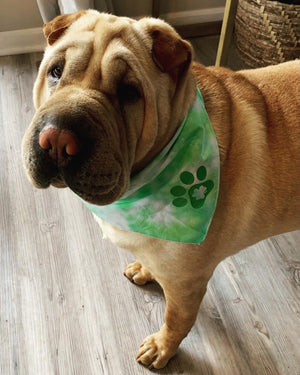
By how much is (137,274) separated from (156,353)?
0.28m

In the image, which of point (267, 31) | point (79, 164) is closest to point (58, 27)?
point (79, 164)

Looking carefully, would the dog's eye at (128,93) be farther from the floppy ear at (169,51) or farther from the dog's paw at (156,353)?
the dog's paw at (156,353)

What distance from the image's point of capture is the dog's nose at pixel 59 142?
28.9 inches

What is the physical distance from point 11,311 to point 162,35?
1.04 m

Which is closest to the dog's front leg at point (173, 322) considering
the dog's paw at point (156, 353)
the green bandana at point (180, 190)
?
the dog's paw at point (156, 353)

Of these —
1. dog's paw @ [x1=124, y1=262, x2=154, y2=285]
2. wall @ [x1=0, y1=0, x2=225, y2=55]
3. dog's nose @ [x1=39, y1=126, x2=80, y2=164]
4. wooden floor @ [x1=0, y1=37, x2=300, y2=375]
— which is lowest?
wooden floor @ [x1=0, y1=37, x2=300, y2=375]

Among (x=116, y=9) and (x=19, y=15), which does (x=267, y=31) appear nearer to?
(x=116, y=9)

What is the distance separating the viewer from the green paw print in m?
0.96

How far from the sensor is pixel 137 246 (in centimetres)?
105

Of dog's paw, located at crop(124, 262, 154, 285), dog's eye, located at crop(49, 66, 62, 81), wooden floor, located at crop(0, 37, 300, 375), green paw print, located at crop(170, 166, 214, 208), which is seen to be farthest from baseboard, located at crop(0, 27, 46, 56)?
green paw print, located at crop(170, 166, 214, 208)

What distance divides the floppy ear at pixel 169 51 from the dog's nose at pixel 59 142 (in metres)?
0.25

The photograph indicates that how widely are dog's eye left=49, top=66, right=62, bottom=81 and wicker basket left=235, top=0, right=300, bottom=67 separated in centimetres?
135

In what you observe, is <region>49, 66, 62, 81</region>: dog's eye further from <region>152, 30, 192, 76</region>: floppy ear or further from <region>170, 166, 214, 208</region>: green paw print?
<region>170, 166, 214, 208</region>: green paw print

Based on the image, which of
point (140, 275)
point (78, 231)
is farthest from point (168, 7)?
point (140, 275)
